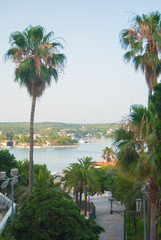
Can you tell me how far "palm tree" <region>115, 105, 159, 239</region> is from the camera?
35.0ft

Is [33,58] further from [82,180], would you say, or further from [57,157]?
[57,157]

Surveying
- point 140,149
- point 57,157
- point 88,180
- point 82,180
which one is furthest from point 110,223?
point 57,157

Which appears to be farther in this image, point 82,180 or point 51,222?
point 82,180

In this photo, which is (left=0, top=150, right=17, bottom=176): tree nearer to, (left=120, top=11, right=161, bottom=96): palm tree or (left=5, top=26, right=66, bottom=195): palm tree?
(left=5, top=26, right=66, bottom=195): palm tree

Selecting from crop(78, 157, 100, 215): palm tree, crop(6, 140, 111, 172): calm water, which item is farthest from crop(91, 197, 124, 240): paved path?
crop(6, 140, 111, 172): calm water

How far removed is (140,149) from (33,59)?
35.7 feet

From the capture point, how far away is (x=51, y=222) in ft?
26.7

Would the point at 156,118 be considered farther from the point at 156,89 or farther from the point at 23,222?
the point at 23,222

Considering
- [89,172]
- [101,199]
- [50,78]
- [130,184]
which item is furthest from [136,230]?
[101,199]

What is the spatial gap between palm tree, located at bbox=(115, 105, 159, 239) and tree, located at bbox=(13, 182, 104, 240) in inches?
121

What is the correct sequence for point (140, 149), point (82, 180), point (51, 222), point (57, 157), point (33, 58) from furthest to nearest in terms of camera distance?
1. point (57, 157)
2. point (82, 180)
3. point (33, 58)
4. point (140, 149)
5. point (51, 222)

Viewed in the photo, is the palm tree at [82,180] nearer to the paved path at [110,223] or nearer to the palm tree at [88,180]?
the palm tree at [88,180]

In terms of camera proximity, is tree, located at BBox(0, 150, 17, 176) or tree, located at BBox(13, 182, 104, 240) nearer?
tree, located at BBox(13, 182, 104, 240)

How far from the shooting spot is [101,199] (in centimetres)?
3597
